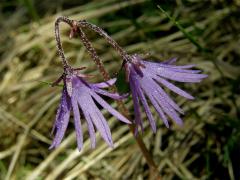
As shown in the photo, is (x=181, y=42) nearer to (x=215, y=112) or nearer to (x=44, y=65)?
(x=215, y=112)

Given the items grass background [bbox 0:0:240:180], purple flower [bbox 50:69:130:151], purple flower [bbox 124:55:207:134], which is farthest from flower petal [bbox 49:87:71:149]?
grass background [bbox 0:0:240:180]

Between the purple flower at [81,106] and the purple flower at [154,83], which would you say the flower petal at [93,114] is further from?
the purple flower at [154,83]

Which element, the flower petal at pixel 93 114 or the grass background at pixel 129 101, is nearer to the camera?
the flower petal at pixel 93 114

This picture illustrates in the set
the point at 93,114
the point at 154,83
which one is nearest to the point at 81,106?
the point at 93,114

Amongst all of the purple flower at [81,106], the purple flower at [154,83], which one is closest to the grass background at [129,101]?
the purple flower at [154,83]

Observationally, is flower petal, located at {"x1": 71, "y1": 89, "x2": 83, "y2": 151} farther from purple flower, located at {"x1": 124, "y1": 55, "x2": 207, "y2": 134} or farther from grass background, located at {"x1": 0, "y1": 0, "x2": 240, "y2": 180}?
grass background, located at {"x1": 0, "y1": 0, "x2": 240, "y2": 180}
